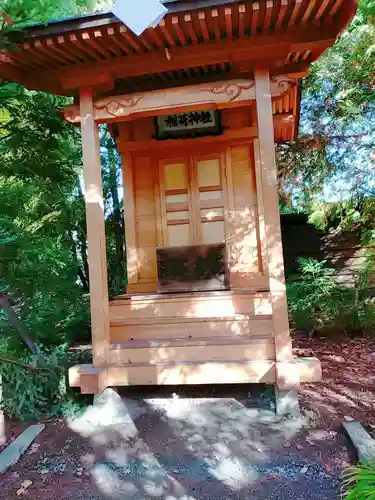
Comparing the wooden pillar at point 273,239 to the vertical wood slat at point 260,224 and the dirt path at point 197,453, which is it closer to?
the dirt path at point 197,453

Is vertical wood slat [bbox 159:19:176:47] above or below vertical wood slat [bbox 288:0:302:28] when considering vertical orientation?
below

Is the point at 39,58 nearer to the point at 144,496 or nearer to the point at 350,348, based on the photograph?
the point at 144,496

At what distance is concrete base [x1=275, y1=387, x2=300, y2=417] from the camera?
11.6ft

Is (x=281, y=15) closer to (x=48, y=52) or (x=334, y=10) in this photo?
(x=334, y=10)

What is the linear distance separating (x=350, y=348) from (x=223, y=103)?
420cm

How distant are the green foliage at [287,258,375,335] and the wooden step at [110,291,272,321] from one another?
6.53ft

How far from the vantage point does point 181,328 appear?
13.8 feet

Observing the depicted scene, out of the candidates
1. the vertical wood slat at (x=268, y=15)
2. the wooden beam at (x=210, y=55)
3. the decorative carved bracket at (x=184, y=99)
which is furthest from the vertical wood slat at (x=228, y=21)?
the decorative carved bracket at (x=184, y=99)

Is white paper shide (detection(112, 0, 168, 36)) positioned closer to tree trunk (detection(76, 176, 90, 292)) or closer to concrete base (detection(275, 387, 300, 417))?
concrete base (detection(275, 387, 300, 417))

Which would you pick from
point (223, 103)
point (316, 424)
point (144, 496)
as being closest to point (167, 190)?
point (223, 103)

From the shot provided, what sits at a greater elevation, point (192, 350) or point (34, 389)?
point (192, 350)

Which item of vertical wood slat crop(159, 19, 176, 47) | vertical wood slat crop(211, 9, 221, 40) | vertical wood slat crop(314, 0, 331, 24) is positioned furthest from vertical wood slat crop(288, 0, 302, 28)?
vertical wood slat crop(159, 19, 176, 47)

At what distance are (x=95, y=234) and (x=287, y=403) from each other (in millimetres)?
2352

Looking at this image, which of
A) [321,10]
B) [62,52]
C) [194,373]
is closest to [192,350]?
[194,373]
